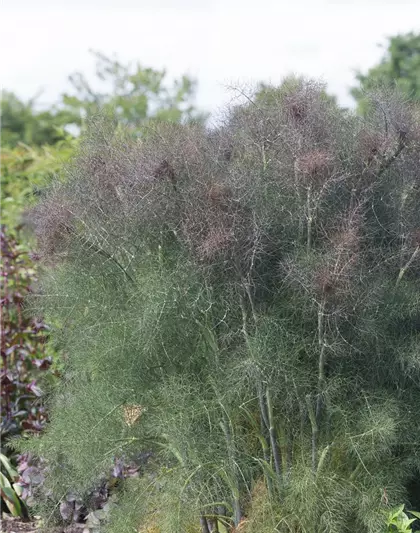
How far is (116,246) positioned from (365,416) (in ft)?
4.46

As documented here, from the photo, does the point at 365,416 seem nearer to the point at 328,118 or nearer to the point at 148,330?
the point at 148,330

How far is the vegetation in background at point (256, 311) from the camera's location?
395cm

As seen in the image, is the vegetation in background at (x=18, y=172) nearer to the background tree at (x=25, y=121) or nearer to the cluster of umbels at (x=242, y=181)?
the cluster of umbels at (x=242, y=181)

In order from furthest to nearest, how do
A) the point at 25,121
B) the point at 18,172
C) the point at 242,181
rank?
the point at 25,121 → the point at 18,172 → the point at 242,181

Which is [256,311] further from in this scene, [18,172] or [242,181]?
[18,172]

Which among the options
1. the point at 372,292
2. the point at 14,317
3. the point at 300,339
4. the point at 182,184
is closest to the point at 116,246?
the point at 182,184

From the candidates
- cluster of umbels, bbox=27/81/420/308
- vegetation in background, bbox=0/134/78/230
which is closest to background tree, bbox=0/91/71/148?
vegetation in background, bbox=0/134/78/230

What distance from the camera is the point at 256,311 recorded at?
409 cm

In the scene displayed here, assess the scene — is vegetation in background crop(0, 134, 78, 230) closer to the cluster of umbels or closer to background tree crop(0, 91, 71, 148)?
the cluster of umbels

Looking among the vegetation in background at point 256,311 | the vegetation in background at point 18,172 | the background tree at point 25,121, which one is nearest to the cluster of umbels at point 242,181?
the vegetation in background at point 256,311

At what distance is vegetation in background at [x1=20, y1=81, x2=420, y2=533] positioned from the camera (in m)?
3.95

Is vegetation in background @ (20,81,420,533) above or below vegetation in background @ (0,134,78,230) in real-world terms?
below

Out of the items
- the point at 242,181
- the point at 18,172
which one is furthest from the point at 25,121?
the point at 242,181

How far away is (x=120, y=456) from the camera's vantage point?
4762 mm
